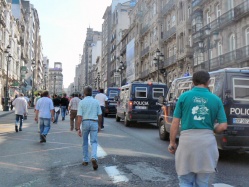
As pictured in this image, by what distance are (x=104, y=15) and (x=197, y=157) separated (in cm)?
10427

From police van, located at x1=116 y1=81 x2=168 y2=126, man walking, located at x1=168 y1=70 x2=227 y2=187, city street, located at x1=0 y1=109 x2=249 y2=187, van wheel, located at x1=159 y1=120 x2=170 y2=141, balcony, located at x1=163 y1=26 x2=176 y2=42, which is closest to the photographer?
man walking, located at x1=168 y1=70 x2=227 y2=187

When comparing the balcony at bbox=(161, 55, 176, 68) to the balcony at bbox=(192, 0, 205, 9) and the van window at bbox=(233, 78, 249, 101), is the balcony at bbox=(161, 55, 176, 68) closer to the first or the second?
the balcony at bbox=(192, 0, 205, 9)

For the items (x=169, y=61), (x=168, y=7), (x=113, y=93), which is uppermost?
(x=168, y=7)

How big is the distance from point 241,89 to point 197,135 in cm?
445

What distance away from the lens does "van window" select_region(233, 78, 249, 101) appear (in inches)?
285

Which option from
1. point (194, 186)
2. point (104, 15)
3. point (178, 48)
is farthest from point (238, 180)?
point (104, 15)

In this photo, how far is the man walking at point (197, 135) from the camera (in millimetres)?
3293

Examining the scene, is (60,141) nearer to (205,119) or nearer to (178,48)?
(205,119)

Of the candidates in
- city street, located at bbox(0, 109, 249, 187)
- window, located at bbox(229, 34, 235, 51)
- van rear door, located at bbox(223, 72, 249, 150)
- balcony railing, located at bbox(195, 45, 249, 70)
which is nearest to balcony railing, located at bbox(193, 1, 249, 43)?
window, located at bbox(229, 34, 235, 51)

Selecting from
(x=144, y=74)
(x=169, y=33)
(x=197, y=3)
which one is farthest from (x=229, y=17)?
(x=144, y=74)

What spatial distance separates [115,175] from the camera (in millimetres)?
5684

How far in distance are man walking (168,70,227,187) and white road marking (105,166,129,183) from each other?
2.10 metres

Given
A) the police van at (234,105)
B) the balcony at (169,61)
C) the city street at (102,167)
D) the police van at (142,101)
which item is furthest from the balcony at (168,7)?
the police van at (234,105)

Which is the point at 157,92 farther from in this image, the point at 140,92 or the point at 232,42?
the point at 232,42
